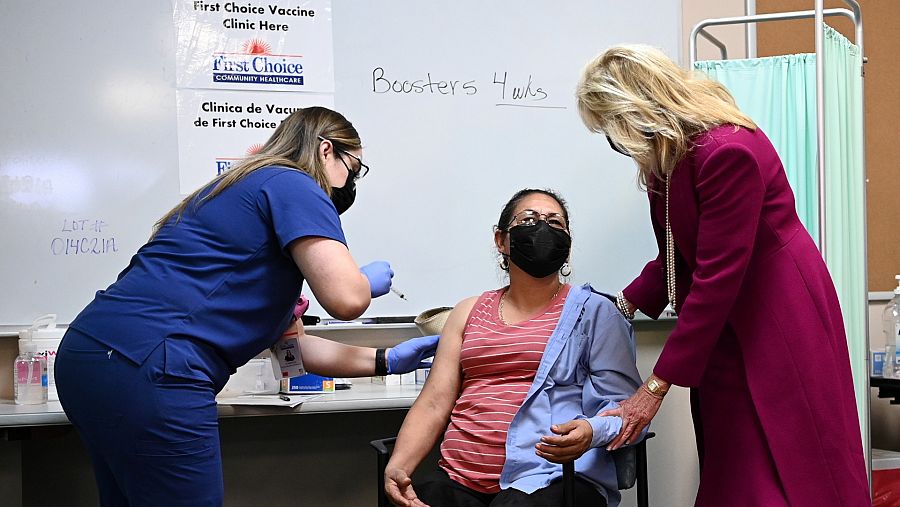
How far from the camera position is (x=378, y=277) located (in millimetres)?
2150

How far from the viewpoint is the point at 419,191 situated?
9.98 feet

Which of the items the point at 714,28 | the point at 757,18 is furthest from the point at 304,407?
the point at 714,28

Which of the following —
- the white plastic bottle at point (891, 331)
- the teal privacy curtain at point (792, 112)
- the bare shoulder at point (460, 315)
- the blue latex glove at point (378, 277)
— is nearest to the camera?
the blue latex glove at point (378, 277)

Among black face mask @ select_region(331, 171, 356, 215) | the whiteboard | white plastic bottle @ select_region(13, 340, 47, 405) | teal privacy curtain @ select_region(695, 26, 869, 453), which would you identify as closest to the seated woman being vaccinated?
black face mask @ select_region(331, 171, 356, 215)

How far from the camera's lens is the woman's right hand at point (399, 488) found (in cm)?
215

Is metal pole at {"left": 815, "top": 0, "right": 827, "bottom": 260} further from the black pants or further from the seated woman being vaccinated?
the black pants

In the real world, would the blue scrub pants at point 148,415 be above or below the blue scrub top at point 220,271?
below

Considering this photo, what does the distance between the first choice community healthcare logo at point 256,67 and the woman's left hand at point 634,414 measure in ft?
5.21

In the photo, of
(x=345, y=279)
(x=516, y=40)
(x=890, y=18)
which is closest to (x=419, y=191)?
(x=516, y=40)

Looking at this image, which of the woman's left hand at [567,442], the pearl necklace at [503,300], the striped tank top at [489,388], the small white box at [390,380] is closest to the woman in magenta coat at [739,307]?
the woman's left hand at [567,442]

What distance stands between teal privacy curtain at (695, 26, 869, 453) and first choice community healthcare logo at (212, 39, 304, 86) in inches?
53.6

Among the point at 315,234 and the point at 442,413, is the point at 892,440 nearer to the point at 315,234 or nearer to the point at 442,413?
the point at 442,413

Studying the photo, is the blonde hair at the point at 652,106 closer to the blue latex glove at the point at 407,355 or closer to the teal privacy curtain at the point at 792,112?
the blue latex glove at the point at 407,355

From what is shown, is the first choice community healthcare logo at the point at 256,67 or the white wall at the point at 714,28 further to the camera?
the white wall at the point at 714,28
